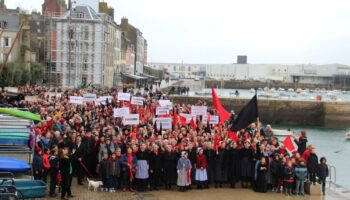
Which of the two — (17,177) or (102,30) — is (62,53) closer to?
(102,30)

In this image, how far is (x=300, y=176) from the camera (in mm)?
16141

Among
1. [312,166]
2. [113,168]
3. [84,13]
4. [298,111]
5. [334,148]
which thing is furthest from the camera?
[84,13]

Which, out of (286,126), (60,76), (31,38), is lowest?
(286,126)

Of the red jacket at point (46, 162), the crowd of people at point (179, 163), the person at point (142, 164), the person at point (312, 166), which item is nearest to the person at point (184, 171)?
the crowd of people at point (179, 163)

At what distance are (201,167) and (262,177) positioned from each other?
73.9 inches

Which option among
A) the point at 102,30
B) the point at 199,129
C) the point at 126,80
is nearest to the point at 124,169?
the point at 199,129

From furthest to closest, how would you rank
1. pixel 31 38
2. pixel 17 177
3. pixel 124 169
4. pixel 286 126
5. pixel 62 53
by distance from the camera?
1. pixel 31 38
2. pixel 62 53
3. pixel 286 126
4. pixel 124 169
5. pixel 17 177

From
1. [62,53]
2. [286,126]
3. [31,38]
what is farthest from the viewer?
[31,38]

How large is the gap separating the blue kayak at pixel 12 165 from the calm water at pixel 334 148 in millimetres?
16112

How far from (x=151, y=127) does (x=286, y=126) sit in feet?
153

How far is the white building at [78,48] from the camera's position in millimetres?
69438

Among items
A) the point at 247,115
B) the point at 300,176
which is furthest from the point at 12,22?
the point at 300,176

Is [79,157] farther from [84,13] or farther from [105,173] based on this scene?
[84,13]

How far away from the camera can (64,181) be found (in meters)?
14.4
